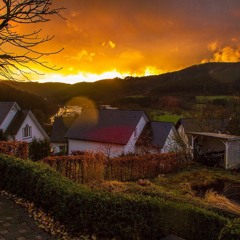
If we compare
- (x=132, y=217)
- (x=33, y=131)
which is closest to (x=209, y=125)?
(x=33, y=131)

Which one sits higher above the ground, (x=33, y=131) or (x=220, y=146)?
(x=33, y=131)

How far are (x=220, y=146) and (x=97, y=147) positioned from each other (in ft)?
47.1

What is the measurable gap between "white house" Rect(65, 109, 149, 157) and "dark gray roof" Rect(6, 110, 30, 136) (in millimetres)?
6446

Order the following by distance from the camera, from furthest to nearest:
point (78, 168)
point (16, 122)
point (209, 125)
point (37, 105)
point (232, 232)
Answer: point (37, 105) < point (209, 125) < point (16, 122) < point (78, 168) < point (232, 232)

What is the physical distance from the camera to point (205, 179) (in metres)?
18.1

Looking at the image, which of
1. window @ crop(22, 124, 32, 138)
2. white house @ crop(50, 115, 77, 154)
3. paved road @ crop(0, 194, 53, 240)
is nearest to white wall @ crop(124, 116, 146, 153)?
window @ crop(22, 124, 32, 138)

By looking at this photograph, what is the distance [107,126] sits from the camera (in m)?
38.4

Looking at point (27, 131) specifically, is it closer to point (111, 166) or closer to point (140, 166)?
point (140, 166)

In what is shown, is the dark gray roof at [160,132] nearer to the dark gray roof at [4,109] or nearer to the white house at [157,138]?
the white house at [157,138]

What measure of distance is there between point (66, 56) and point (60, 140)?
39010 mm

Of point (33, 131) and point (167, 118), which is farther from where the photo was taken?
point (167, 118)

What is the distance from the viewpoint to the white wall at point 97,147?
3466cm

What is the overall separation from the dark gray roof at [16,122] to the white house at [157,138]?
1263 centimetres

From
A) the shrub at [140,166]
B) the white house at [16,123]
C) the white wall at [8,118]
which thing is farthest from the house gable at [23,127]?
the shrub at [140,166]
